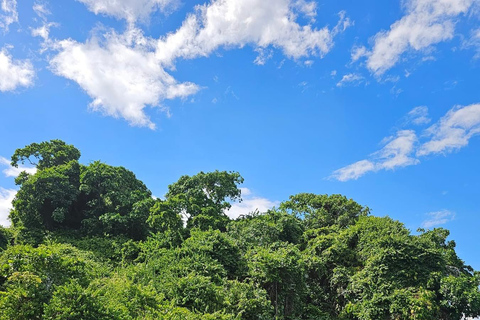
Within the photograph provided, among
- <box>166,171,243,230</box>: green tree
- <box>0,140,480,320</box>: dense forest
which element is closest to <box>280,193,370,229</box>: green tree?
<box>0,140,480,320</box>: dense forest

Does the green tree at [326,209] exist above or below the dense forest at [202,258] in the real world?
above

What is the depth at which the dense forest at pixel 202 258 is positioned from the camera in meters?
8.07

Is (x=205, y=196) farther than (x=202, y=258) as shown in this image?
Yes

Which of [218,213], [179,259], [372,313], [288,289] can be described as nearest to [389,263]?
[372,313]

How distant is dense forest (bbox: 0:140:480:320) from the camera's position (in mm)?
8070

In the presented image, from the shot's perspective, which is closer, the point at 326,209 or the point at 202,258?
the point at 202,258

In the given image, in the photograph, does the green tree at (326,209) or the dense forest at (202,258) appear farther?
the green tree at (326,209)

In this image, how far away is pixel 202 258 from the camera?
13.0 meters

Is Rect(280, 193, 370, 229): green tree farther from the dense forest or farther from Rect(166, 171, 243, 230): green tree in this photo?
Rect(166, 171, 243, 230): green tree

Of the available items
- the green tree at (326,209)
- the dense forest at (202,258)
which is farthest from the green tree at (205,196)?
the green tree at (326,209)

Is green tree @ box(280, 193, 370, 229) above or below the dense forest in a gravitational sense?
above

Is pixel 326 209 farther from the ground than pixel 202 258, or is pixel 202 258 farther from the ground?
pixel 326 209

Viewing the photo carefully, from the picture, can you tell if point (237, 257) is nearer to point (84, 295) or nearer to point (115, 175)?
point (84, 295)

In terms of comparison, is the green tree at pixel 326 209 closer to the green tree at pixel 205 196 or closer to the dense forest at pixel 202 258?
the dense forest at pixel 202 258
